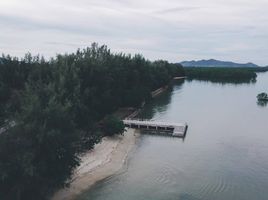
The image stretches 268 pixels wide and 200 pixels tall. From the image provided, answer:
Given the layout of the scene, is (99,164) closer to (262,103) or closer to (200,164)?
(200,164)

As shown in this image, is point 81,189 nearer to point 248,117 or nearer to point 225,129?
point 225,129

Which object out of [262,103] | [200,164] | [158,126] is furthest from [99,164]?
[262,103]

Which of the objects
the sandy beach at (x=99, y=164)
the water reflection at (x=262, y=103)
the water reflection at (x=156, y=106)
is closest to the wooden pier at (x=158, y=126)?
the sandy beach at (x=99, y=164)

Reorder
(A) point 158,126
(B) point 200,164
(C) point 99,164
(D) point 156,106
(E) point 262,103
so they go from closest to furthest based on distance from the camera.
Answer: (C) point 99,164
(B) point 200,164
(A) point 158,126
(D) point 156,106
(E) point 262,103

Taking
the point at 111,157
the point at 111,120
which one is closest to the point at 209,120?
the point at 111,120

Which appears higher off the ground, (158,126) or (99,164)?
(158,126)

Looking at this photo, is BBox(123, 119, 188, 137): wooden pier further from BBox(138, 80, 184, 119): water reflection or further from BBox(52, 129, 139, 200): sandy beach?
BBox(138, 80, 184, 119): water reflection

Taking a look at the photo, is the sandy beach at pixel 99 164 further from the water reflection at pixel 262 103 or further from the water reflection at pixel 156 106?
the water reflection at pixel 262 103
